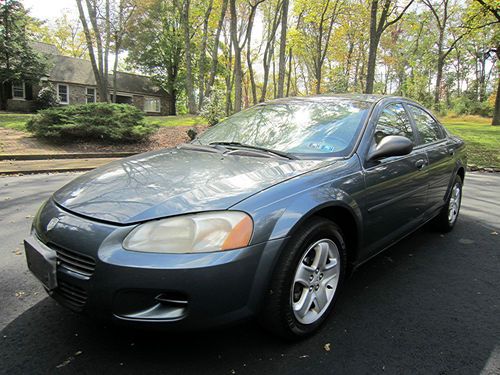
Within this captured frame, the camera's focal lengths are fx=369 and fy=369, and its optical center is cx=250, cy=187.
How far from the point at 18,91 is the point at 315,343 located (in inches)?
1139

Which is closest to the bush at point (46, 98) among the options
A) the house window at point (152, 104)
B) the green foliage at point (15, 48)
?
the green foliage at point (15, 48)

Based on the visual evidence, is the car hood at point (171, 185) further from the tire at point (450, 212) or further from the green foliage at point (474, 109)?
the green foliage at point (474, 109)

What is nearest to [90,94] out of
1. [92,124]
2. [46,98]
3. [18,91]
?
[18,91]

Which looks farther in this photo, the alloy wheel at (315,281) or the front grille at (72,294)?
the alloy wheel at (315,281)

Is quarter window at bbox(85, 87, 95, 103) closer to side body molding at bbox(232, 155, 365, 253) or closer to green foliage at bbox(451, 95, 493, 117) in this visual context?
green foliage at bbox(451, 95, 493, 117)

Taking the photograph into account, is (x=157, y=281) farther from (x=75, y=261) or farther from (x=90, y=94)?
(x=90, y=94)

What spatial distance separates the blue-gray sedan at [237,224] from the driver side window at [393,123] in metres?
0.02

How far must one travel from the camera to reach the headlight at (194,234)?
1.75 metres

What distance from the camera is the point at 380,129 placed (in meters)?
2.96

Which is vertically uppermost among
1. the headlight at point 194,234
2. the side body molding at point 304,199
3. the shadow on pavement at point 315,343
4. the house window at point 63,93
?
the house window at point 63,93

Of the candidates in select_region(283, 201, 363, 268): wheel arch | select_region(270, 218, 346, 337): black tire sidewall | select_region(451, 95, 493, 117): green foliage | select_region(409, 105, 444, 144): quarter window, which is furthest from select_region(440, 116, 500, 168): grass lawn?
select_region(451, 95, 493, 117): green foliage

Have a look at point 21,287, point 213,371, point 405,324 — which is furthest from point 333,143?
point 21,287

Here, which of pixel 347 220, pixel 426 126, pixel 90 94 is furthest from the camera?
pixel 90 94

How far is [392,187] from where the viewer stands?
9.26 ft
